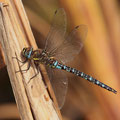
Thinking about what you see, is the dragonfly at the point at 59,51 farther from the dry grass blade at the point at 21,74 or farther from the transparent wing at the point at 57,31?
the dry grass blade at the point at 21,74

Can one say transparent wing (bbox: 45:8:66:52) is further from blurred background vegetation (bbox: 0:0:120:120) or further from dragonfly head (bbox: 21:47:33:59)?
dragonfly head (bbox: 21:47:33:59)

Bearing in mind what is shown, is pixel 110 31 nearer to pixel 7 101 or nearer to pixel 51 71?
pixel 51 71

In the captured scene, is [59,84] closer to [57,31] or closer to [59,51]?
[59,51]

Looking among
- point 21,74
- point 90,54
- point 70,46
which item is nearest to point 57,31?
point 70,46

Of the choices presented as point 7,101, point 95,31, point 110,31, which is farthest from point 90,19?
point 7,101

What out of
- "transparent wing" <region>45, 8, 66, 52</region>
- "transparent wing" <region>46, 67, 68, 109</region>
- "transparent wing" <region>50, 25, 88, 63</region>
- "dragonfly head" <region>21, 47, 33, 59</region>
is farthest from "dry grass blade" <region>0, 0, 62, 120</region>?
"transparent wing" <region>50, 25, 88, 63</region>

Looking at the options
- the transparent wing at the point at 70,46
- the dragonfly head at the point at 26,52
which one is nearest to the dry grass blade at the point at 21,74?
the dragonfly head at the point at 26,52

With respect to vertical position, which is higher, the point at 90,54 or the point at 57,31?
the point at 57,31
